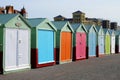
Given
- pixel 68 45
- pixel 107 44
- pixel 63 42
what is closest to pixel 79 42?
pixel 68 45

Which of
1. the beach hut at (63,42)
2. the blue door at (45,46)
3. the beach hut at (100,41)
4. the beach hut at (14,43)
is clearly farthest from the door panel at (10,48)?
the beach hut at (100,41)

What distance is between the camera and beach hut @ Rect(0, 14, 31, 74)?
1658 centimetres

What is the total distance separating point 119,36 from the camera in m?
41.2

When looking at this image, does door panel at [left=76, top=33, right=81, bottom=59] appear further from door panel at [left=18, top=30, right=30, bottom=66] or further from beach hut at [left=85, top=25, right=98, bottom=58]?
door panel at [left=18, top=30, right=30, bottom=66]

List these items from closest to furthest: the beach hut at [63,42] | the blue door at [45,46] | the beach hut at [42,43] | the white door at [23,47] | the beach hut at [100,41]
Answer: the white door at [23,47], the beach hut at [42,43], the blue door at [45,46], the beach hut at [63,42], the beach hut at [100,41]

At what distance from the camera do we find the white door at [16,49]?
55.5 ft

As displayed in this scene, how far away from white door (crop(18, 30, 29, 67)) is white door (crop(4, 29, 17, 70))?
42 centimetres

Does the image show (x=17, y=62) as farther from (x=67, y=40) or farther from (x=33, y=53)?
(x=67, y=40)

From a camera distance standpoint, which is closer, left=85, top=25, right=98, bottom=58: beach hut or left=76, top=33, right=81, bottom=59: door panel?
left=76, top=33, right=81, bottom=59: door panel

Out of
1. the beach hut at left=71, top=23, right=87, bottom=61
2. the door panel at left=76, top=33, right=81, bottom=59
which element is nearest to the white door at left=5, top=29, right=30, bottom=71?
the beach hut at left=71, top=23, right=87, bottom=61

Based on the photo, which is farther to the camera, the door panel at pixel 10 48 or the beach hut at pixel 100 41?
the beach hut at pixel 100 41

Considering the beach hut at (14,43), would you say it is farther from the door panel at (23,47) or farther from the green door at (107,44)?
the green door at (107,44)

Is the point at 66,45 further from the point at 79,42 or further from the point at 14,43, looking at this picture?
Answer: the point at 14,43

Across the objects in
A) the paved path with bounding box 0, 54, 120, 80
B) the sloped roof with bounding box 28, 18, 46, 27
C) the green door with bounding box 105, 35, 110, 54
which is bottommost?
the paved path with bounding box 0, 54, 120, 80
